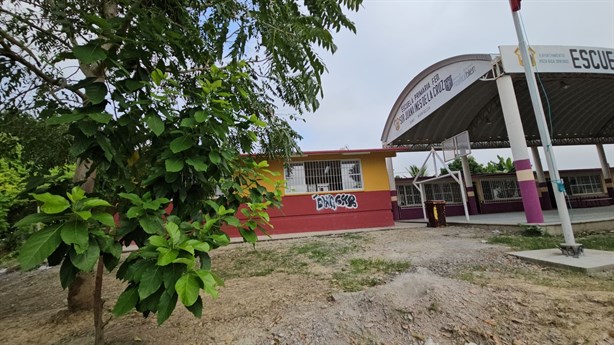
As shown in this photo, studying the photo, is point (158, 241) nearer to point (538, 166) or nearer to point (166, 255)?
point (166, 255)

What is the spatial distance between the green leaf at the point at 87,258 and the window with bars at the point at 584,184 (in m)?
30.0

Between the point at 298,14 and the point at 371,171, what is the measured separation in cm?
1050

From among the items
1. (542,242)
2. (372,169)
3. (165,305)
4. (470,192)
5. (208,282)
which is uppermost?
(372,169)

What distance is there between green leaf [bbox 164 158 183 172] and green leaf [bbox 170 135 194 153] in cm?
8

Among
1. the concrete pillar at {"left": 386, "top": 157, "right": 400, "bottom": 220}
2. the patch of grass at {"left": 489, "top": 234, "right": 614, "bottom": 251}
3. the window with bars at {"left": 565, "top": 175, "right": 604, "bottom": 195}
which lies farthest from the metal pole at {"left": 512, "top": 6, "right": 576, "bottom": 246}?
the window with bars at {"left": 565, "top": 175, "right": 604, "bottom": 195}

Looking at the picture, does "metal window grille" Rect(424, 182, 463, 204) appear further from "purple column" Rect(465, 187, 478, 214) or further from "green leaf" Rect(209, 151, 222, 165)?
"green leaf" Rect(209, 151, 222, 165)

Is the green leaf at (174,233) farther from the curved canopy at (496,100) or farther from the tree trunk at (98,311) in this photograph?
the curved canopy at (496,100)

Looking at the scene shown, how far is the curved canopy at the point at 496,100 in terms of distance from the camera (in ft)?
34.9

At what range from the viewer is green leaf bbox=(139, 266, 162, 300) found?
60.2 inches

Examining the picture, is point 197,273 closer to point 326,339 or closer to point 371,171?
point 326,339

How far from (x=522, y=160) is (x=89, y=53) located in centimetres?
1116

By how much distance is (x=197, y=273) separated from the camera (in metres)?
1.54

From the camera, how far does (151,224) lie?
177 centimetres

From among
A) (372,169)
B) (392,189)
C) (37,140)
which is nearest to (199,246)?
(37,140)
